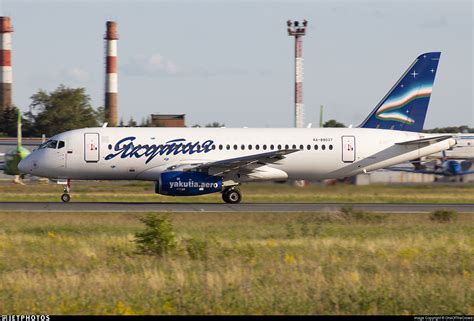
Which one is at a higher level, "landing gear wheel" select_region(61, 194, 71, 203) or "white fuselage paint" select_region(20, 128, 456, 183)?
"white fuselage paint" select_region(20, 128, 456, 183)

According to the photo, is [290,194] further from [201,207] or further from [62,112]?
[62,112]

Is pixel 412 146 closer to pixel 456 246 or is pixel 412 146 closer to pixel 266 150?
pixel 266 150

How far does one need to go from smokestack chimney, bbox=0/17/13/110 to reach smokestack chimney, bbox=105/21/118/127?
31.4ft

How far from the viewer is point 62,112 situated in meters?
87.6

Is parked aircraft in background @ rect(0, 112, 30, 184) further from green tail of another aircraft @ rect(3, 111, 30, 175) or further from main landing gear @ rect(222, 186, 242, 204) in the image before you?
main landing gear @ rect(222, 186, 242, 204)

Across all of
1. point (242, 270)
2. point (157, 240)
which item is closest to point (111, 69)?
point (157, 240)

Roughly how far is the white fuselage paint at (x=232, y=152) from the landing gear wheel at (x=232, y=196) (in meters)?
0.58

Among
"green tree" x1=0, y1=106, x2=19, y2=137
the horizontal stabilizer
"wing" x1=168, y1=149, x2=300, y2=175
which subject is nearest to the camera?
Answer: "wing" x1=168, y1=149, x2=300, y2=175

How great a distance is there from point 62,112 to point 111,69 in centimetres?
869

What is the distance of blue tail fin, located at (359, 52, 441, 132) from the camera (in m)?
40.1

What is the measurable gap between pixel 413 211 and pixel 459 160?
113 ft

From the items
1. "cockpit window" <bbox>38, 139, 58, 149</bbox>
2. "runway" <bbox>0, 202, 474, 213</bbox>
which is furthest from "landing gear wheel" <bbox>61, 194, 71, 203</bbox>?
"cockpit window" <bbox>38, 139, 58, 149</bbox>

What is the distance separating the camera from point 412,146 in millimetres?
38812

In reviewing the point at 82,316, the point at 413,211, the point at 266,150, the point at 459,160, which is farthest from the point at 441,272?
the point at 459,160
